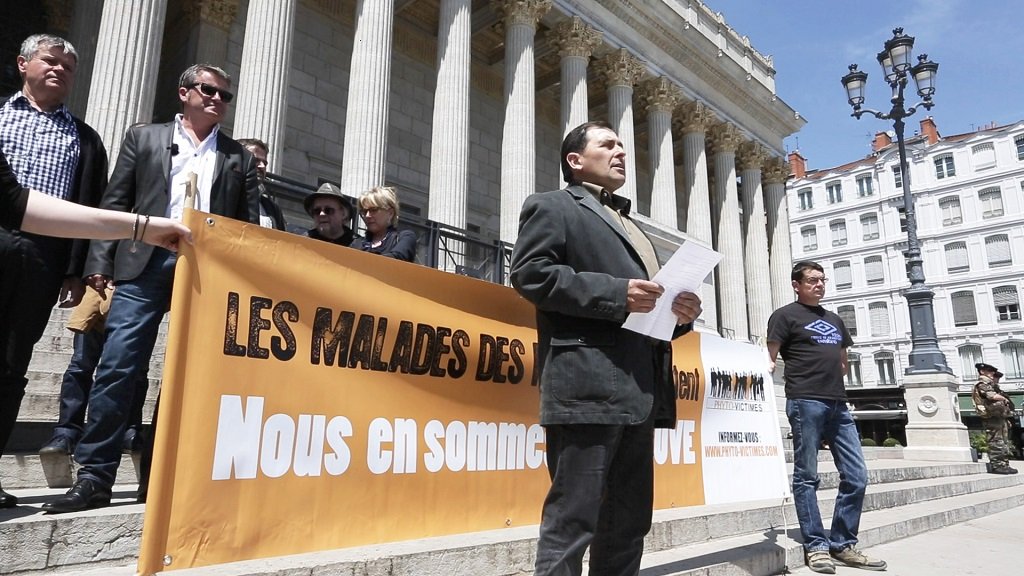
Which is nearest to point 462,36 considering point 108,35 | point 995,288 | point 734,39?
point 108,35

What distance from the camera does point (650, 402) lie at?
2299 mm

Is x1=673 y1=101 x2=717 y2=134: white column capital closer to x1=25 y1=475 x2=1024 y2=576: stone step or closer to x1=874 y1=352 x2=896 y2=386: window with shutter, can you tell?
x1=25 y1=475 x2=1024 y2=576: stone step

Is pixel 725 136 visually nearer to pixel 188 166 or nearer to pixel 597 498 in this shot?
pixel 188 166

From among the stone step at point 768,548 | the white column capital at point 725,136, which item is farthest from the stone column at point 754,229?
the stone step at point 768,548

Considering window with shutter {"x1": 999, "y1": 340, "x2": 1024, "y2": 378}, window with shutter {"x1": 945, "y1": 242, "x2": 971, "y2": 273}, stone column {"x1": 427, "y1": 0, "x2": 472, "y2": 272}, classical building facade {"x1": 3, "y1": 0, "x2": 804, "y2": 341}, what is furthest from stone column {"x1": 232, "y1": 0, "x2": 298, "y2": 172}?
window with shutter {"x1": 945, "y1": 242, "x2": 971, "y2": 273}

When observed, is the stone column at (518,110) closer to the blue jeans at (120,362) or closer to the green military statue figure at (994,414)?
the green military statue figure at (994,414)

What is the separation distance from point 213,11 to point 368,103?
6.04 m

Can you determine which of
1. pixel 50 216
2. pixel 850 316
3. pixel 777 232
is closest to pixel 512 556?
pixel 50 216

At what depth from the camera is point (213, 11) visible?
14883 millimetres

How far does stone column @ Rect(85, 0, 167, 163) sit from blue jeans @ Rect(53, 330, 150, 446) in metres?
6.52

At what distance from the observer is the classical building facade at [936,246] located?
37719 millimetres

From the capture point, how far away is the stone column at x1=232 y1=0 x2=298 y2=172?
10.6 meters

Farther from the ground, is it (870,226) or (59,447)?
(870,226)

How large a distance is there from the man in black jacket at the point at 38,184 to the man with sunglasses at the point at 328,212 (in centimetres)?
135
